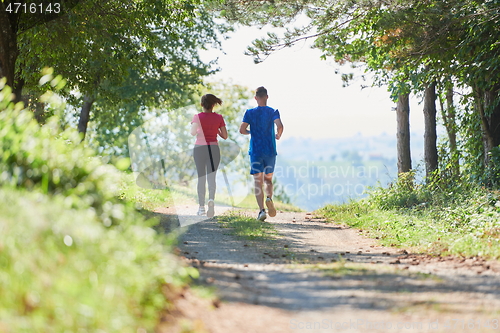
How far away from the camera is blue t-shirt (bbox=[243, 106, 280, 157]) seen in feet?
29.6

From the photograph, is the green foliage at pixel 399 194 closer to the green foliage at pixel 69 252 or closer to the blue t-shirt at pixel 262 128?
the blue t-shirt at pixel 262 128

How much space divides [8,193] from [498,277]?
4585mm

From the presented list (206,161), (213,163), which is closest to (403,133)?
(213,163)

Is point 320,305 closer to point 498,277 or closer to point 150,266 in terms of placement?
point 150,266

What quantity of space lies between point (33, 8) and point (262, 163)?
19.1ft

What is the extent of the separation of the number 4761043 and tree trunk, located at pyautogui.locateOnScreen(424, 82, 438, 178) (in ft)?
33.2

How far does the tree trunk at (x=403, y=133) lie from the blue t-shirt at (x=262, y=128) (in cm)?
775

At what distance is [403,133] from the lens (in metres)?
15.6

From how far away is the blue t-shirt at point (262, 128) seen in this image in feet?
29.6

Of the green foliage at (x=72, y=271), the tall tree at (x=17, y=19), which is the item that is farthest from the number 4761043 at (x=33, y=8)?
the green foliage at (x=72, y=271)

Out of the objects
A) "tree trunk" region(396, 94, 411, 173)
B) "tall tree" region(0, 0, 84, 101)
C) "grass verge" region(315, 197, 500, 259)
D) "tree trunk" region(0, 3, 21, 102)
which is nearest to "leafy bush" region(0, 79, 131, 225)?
"grass verge" region(315, 197, 500, 259)

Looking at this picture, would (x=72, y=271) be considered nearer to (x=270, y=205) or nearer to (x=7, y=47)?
(x=270, y=205)

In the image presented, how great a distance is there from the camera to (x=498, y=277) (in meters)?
4.98

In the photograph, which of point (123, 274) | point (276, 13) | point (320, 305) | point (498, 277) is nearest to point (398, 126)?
point (276, 13)
